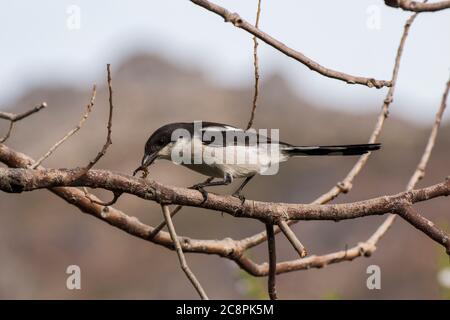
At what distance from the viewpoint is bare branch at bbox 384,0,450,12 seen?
250cm

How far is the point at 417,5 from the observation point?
2537 mm

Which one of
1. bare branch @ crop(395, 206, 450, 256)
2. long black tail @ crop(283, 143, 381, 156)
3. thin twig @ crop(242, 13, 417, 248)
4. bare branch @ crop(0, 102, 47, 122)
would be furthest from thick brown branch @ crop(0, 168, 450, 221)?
thin twig @ crop(242, 13, 417, 248)

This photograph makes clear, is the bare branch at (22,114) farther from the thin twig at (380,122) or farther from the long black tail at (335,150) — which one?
the thin twig at (380,122)

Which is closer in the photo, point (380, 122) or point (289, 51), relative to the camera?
point (289, 51)

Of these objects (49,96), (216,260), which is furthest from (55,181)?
(49,96)

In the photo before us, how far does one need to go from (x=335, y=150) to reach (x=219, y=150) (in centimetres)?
85

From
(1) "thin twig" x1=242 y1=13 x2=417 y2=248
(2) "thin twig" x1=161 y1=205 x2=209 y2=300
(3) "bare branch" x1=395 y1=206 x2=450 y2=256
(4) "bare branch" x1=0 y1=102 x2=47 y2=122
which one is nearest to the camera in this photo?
(4) "bare branch" x1=0 y1=102 x2=47 y2=122

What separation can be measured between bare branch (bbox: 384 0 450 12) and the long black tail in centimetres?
159

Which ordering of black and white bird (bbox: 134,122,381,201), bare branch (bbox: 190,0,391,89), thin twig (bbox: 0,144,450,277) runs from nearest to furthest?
bare branch (bbox: 190,0,391,89)
thin twig (bbox: 0,144,450,277)
black and white bird (bbox: 134,122,381,201)

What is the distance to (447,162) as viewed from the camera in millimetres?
21828

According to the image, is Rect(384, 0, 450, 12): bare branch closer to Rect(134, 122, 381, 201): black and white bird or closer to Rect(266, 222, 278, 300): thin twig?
Rect(266, 222, 278, 300): thin twig

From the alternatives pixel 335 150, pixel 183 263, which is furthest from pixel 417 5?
pixel 335 150

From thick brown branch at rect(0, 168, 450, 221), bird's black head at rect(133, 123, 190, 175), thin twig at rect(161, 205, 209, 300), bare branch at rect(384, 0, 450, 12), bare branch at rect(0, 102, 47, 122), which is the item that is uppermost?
bird's black head at rect(133, 123, 190, 175)

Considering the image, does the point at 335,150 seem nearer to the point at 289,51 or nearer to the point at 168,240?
Answer: the point at 168,240
